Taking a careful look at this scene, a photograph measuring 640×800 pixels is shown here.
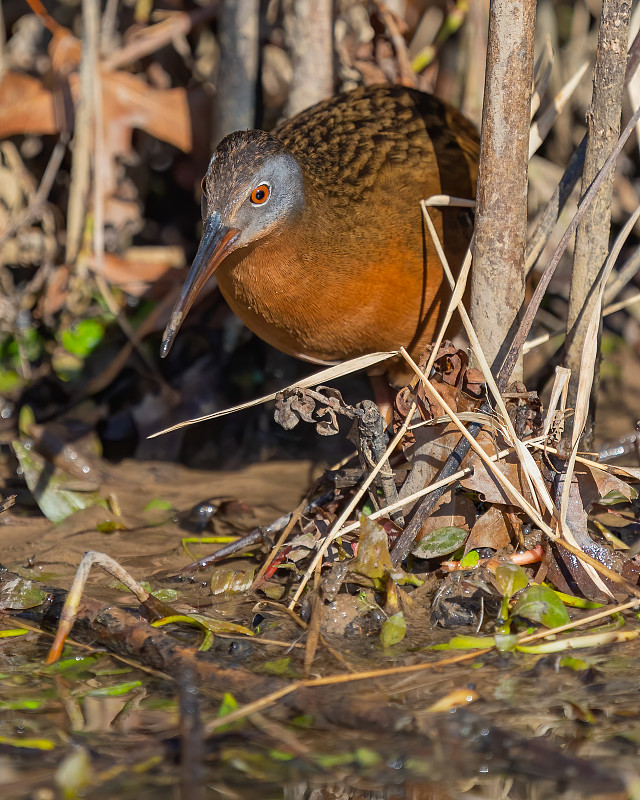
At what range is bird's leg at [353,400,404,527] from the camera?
3.01m

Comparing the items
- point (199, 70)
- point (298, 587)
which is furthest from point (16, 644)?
point (199, 70)

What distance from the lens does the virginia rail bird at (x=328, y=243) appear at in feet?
11.1

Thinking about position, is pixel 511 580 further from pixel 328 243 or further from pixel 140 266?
pixel 140 266

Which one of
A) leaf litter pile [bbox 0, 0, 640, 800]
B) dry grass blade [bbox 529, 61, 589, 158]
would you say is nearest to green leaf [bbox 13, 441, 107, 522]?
Answer: leaf litter pile [bbox 0, 0, 640, 800]

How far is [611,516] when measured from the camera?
343 centimetres

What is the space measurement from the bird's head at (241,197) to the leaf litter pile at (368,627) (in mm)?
683

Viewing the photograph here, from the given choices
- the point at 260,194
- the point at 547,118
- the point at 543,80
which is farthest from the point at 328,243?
the point at 543,80

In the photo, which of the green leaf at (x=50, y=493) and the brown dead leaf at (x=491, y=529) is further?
the green leaf at (x=50, y=493)

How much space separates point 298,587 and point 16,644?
0.87m

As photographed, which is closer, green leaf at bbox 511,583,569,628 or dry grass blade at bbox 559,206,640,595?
green leaf at bbox 511,583,569,628

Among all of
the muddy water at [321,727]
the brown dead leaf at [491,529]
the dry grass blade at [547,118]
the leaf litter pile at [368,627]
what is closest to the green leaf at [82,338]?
the leaf litter pile at [368,627]

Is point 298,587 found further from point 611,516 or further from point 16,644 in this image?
point 611,516

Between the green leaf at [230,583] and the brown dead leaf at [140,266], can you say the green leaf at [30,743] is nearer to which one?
the green leaf at [230,583]

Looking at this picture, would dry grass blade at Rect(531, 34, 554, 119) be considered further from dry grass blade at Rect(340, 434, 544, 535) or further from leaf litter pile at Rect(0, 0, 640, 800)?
dry grass blade at Rect(340, 434, 544, 535)
